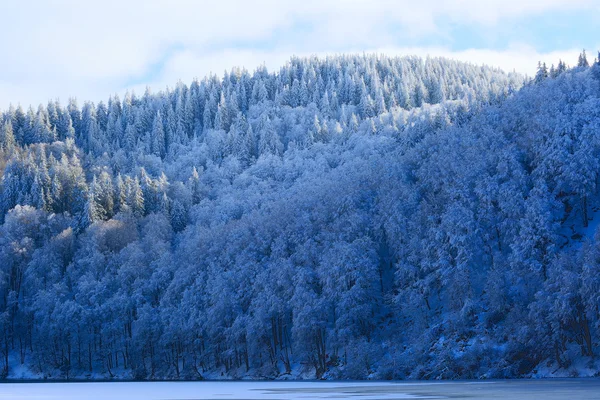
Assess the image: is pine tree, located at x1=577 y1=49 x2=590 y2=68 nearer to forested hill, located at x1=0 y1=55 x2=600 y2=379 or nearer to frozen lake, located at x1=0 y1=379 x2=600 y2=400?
forested hill, located at x1=0 y1=55 x2=600 y2=379

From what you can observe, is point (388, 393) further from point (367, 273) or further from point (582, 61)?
point (582, 61)

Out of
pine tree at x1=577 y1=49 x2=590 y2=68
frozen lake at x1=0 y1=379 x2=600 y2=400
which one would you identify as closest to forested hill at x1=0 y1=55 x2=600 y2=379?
pine tree at x1=577 y1=49 x2=590 y2=68

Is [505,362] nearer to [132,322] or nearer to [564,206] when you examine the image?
[564,206]

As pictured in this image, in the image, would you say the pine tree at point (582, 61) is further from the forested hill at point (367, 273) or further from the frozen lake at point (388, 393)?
the frozen lake at point (388, 393)

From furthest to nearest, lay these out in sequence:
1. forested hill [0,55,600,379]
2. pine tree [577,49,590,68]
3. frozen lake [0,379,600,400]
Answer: pine tree [577,49,590,68]
forested hill [0,55,600,379]
frozen lake [0,379,600,400]

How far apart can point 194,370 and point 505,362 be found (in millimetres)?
52990

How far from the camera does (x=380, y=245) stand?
110250 mm

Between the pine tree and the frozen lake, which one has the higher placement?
the pine tree

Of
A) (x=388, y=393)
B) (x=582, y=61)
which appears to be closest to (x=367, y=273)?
(x=388, y=393)

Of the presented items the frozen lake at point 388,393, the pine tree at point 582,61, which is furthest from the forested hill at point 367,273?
the frozen lake at point 388,393

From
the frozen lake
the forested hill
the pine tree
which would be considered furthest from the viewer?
the pine tree

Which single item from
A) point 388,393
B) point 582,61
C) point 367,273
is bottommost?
point 388,393

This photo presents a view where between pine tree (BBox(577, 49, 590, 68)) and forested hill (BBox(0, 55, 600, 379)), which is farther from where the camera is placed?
pine tree (BBox(577, 49, 590, 68))

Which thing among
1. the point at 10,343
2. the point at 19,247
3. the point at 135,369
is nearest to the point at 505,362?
the point at 135,369
